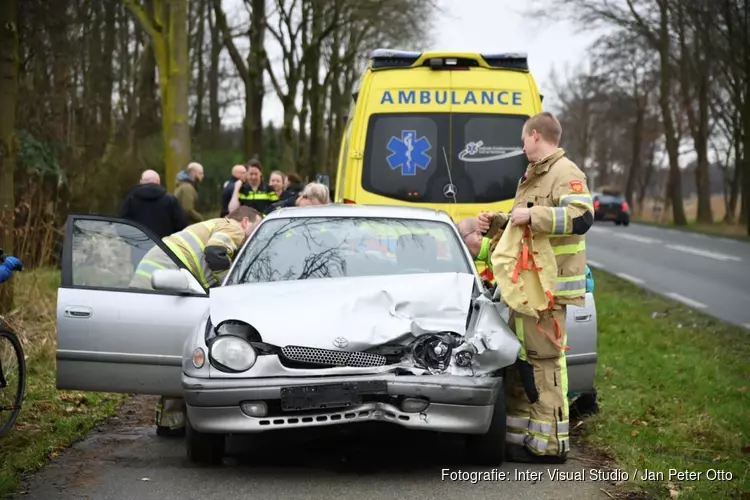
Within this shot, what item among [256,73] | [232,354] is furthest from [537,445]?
[256,73]

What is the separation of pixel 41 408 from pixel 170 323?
1.85 meters

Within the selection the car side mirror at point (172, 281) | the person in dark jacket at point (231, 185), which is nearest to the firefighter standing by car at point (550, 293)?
the car side mirror at point (172, 281)

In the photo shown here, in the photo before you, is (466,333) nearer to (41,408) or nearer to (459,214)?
(41,408)

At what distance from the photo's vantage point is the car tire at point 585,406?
8047 millimetres

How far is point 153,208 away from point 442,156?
323 cm

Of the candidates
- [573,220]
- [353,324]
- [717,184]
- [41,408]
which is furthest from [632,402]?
[717,184]

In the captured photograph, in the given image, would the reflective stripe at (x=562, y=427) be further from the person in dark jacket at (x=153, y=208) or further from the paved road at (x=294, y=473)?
the person in dark jacket at (x=153, y=208)

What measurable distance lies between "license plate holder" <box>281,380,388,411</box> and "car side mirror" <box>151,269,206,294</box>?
124 cm

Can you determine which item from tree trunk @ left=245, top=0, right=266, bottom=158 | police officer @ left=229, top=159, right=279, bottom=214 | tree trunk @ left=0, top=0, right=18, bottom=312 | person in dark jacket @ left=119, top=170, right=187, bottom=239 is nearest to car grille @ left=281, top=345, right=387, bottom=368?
tree trunk @ left=0, top=0, right=18, bottom=312

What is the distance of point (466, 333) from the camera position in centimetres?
606

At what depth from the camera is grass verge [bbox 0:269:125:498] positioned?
6410mm

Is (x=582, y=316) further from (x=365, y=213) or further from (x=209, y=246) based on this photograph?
(x=209, y=246)

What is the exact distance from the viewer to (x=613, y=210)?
46969 millimetres

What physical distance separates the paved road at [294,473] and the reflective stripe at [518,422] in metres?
0.33
